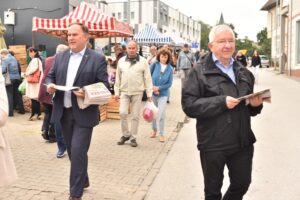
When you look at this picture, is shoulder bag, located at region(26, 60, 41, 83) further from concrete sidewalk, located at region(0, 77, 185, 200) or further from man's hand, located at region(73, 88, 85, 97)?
man's hand, located at region(73, 88, 85, 97)

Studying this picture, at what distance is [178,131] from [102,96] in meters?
5.13

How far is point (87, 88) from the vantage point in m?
4.41

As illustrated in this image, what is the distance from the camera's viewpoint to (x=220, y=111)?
3338 mm

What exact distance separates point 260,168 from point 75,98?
311cm

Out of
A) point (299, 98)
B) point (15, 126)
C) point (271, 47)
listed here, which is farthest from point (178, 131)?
point (271, 47)

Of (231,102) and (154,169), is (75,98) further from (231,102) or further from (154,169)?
(154,169)

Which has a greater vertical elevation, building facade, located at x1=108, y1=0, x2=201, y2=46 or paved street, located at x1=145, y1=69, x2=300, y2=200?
building facade, located at x1=108, y1=0, x2=201, y2=46

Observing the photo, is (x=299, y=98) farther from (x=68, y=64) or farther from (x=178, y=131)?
(x=68, y=64)

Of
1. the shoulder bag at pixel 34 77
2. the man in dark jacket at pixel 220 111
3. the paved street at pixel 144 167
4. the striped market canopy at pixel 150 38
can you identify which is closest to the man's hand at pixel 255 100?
the man in dark jacket at pixel 220 111

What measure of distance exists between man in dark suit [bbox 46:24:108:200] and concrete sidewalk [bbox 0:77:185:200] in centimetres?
51

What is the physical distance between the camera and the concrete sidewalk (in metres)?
5.11

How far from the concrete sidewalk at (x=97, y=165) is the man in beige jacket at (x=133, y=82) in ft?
2.05

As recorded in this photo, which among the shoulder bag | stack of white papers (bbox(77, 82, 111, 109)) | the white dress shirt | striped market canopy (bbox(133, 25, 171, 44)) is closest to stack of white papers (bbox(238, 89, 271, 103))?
stack of white papers (bbox(77, 82, 111, 109))

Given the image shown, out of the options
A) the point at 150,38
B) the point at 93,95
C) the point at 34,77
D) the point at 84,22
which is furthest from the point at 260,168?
the point at 150,38
